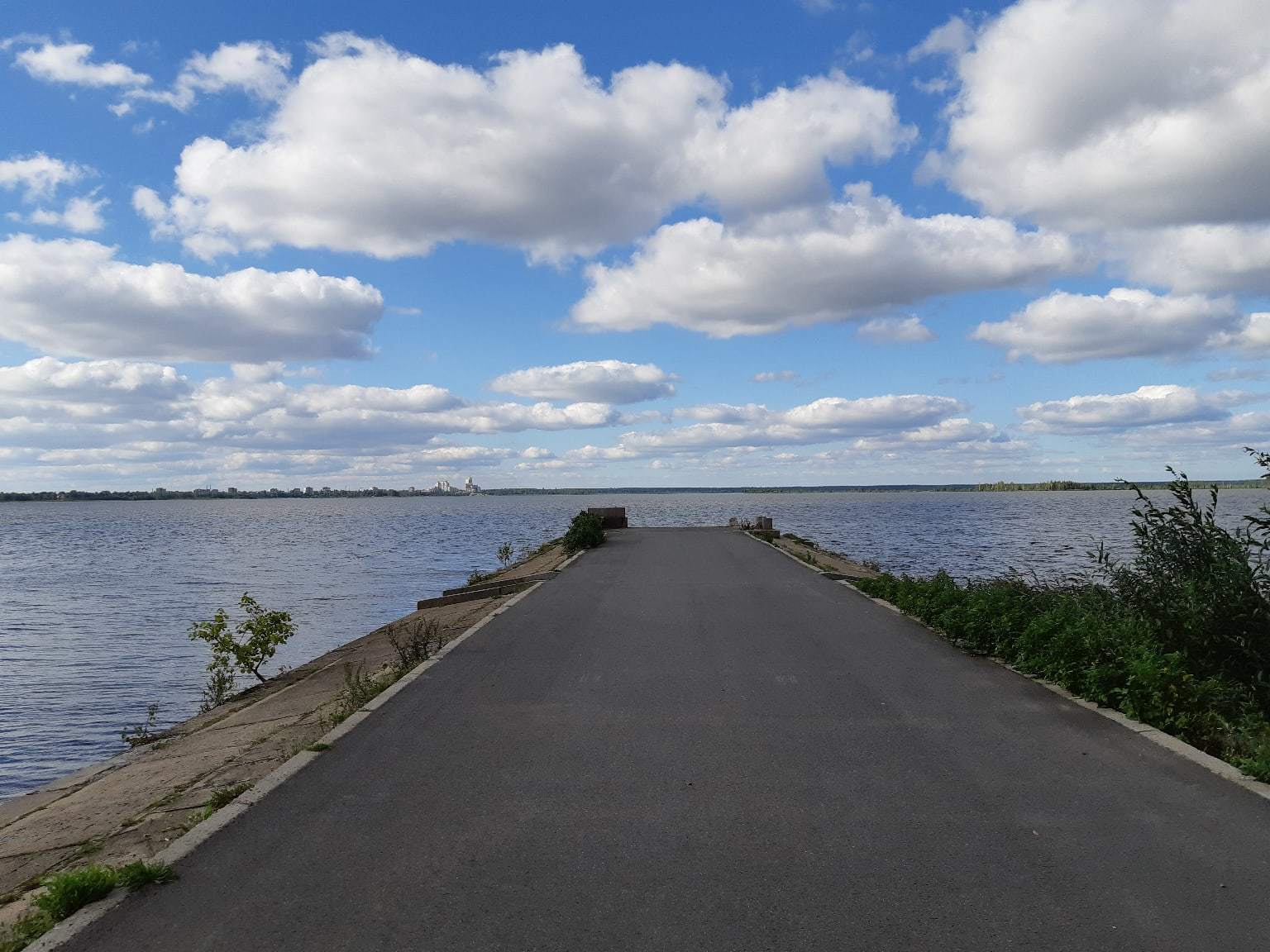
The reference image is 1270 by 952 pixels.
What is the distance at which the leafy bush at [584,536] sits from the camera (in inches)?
1171

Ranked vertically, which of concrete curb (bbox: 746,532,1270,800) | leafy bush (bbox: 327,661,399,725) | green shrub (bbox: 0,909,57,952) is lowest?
green shrub (bbox: 0,909,57,952)

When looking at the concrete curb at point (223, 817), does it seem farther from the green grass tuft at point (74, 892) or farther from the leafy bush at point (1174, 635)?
the leafy bush at point (1174, 635)

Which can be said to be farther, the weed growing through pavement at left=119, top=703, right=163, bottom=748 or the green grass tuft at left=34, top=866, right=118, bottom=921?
the weed growing through pavement at left=119, top=703, right=163, bottom=748

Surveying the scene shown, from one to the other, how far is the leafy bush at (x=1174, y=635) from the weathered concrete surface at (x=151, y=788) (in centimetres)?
720

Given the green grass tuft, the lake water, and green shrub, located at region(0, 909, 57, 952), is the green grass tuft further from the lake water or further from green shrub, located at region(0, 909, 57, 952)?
the lake water

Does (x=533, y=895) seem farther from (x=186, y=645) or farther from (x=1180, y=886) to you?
(x=186, y=645)

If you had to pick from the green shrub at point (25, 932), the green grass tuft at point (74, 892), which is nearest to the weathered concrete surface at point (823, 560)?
the green grass tuft at point (74, 892)

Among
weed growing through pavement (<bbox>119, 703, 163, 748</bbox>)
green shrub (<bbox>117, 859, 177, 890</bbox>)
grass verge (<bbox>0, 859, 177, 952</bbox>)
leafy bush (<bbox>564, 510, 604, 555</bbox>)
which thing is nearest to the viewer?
grass verge (<bbox>0, 859, 177, 952</bbox>)

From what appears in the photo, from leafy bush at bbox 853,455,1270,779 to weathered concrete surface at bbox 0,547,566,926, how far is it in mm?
7196

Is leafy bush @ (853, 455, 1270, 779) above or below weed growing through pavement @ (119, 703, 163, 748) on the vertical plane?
above

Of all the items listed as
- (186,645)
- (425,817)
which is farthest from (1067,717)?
(186,645)

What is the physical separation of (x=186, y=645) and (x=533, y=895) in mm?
19662

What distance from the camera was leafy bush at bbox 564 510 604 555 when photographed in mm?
29750

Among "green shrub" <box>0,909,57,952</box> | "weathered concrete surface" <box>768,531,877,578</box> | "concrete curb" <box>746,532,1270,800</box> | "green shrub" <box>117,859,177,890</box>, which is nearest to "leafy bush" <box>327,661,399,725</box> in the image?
"green shrub" <box>117,859,177,890</box>
